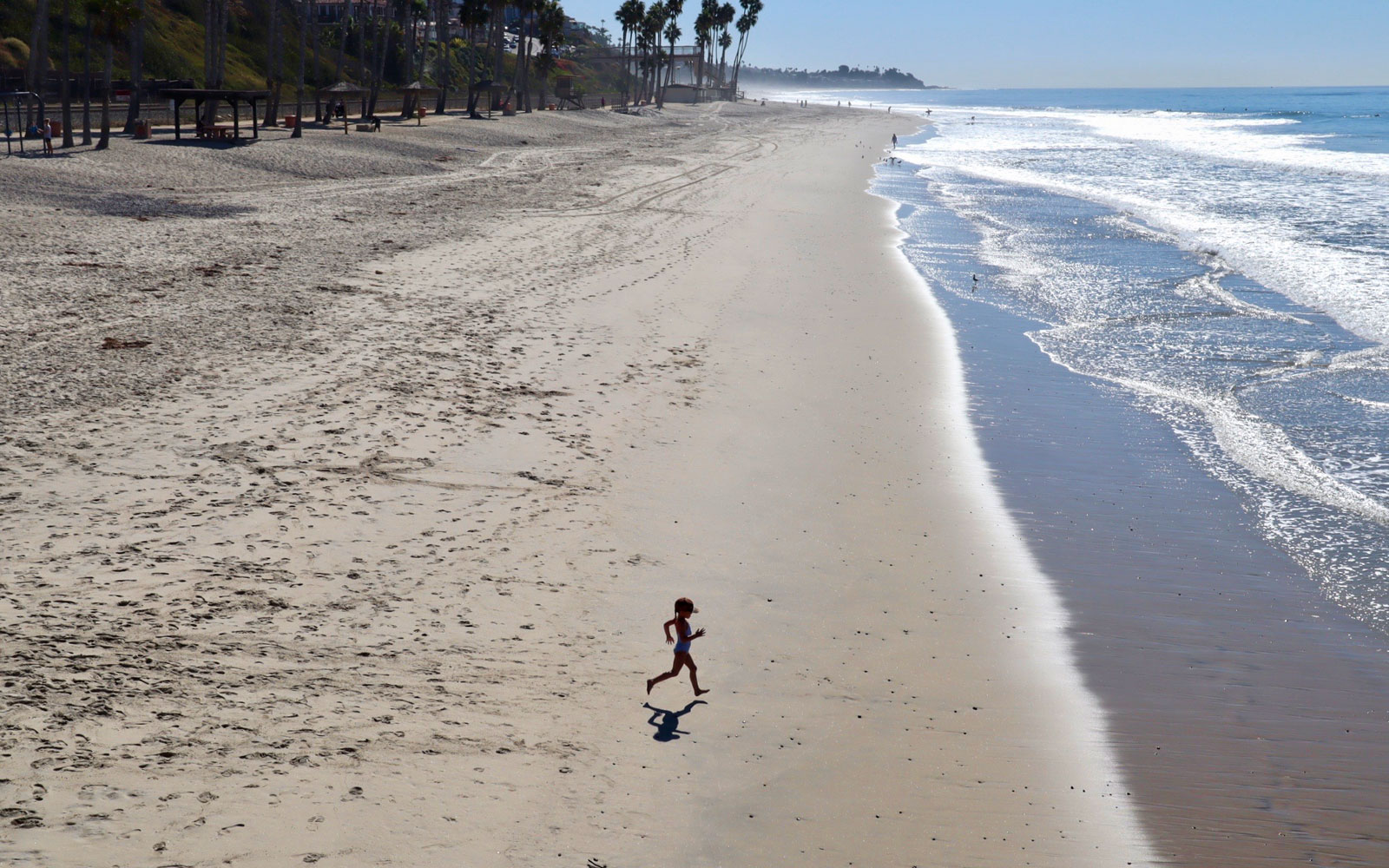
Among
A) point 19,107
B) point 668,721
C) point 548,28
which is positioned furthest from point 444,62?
point 668,721

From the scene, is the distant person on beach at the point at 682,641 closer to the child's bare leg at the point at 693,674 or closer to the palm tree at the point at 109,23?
the child's bare leg at the point at 693,674

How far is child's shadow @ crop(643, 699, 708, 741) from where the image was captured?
5934 millimetres

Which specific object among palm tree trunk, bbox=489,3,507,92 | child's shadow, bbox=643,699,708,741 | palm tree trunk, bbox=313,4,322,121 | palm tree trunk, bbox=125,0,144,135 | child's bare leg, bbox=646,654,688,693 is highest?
palm tree trunk, bbox=489,3,507,92

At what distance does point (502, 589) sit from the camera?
7.34 metres

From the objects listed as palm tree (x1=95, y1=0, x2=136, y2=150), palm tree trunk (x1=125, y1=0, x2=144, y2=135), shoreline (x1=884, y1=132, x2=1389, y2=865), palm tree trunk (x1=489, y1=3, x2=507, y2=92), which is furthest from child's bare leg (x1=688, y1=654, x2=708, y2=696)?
palm tree trunk (x1=489, y1=3, x2=507, y2=92)

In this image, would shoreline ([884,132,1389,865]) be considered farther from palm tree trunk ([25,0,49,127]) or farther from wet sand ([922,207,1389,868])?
palm tree trunk ([25,0,49,127])

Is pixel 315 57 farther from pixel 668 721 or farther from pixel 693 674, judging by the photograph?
pixel 668 721

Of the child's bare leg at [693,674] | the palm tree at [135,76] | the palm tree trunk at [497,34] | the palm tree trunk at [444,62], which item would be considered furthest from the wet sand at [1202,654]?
the palm tree trunk at [497,34]

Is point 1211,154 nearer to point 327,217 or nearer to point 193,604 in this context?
point 327,217

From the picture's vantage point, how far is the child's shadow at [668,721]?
593 centimetres

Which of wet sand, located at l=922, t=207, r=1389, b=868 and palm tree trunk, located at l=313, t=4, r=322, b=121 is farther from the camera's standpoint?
palm tree trunk, located at l=313, t=4, r=322, b=121

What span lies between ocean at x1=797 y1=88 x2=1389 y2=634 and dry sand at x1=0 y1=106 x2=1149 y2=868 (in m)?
2.71

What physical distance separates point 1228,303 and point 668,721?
678 inches

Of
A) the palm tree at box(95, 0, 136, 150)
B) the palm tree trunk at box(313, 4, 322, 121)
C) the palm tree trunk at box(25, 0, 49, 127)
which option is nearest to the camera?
the palm tree at box(95, 0, 136, 150)
